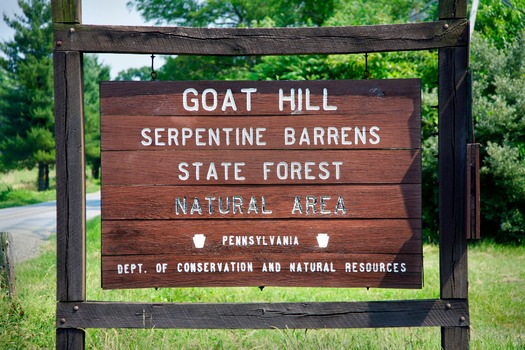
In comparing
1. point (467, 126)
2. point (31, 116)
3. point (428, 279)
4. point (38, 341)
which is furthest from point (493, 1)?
point (31, 116)

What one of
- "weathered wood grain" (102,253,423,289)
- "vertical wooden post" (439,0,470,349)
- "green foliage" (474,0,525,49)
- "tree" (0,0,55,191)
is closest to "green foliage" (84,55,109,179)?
"tree" (0,0,55,191)

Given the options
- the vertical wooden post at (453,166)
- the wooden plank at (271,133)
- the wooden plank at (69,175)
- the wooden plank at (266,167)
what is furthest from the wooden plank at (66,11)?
the vertical wooden post at (453,166)

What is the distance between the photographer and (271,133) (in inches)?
151

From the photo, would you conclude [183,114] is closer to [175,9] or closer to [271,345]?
[271,345]

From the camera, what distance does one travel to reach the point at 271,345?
14.0 ft

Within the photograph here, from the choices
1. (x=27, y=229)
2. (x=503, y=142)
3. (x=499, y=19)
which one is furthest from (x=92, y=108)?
(x=503, y=142)

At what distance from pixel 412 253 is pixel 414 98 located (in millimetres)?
1017

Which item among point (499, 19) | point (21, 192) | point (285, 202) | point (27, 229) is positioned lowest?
point (21, 192)

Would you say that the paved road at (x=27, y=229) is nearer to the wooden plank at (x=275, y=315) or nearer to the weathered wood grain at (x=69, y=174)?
the weathered wood grain at (x=69, y=174)

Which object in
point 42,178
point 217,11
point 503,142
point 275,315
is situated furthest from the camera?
point 42,178

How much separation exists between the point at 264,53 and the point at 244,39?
16 centimetres

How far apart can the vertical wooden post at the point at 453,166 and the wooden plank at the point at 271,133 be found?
23 cm

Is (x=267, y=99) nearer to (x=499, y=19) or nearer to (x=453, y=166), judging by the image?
(x=453, y=166)

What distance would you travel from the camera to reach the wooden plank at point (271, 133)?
3832 millimetres
